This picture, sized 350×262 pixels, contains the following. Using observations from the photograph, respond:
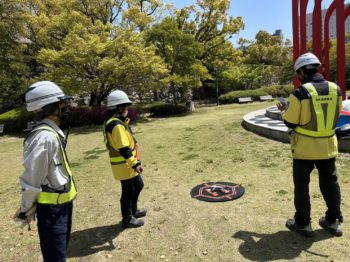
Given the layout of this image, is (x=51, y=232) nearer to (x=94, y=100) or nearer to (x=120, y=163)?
(x=120, y=163)

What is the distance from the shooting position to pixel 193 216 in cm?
414

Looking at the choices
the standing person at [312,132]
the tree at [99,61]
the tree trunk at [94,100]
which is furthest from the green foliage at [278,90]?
the standing person at [312,132]

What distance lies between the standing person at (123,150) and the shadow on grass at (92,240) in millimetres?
196

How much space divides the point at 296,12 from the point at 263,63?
27254 millimetres

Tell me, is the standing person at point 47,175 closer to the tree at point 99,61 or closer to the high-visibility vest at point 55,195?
the high-visibility vest at point 55,195

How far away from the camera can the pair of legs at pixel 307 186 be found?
10.7 feet

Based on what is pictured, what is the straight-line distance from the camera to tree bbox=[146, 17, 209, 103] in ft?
61.5

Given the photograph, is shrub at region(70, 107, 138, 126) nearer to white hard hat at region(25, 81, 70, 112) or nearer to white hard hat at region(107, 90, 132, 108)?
white hard hat at region(107, 90, 132, 108)

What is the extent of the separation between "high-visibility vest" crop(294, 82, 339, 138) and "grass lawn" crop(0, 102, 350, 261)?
3.60 ft

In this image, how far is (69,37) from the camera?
14961 millimetres

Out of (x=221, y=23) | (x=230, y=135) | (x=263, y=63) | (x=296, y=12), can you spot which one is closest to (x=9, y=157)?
(x=230, y=135)

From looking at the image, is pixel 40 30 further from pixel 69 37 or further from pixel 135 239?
pixel 135 239

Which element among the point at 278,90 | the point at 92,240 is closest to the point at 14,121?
the point at 92,240

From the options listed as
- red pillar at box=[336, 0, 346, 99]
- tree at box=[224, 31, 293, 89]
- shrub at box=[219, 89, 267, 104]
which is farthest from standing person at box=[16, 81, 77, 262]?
tree at box=[224, 31, 293, 89]
